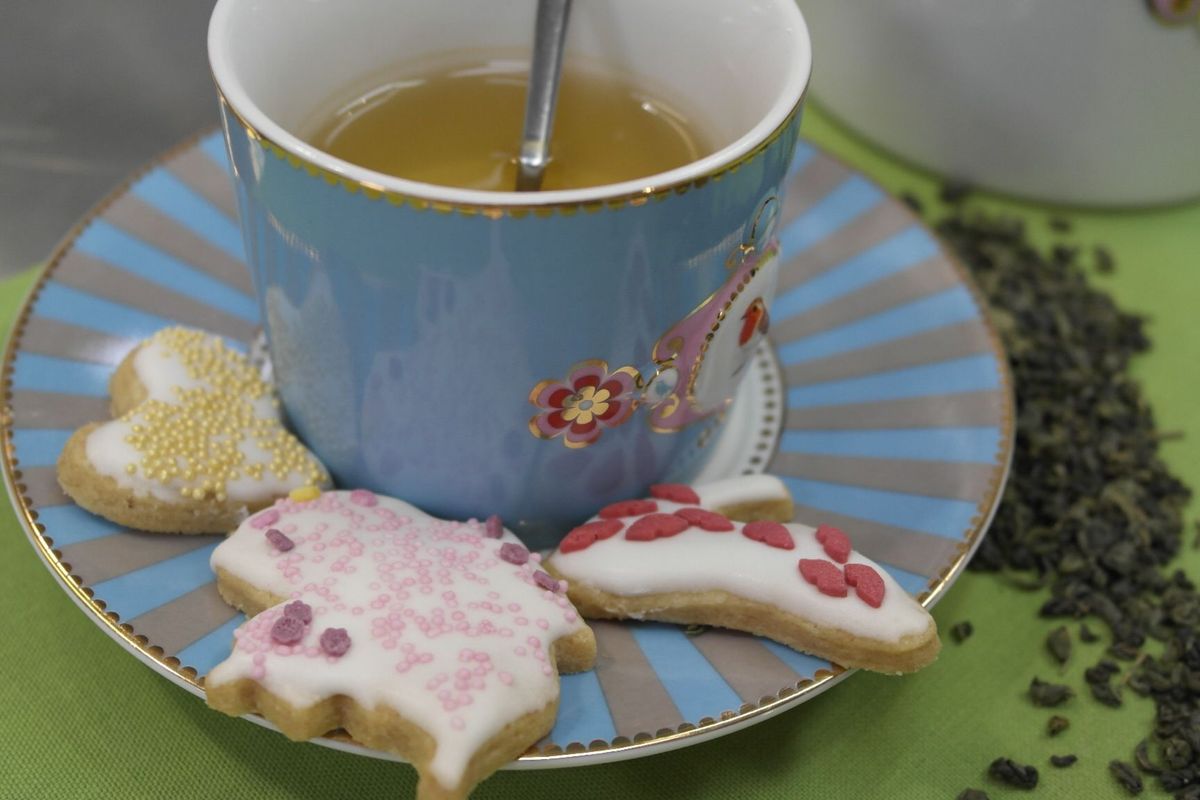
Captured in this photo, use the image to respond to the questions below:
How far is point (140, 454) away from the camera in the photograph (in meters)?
1.04

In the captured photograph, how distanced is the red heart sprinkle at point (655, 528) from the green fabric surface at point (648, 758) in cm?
20

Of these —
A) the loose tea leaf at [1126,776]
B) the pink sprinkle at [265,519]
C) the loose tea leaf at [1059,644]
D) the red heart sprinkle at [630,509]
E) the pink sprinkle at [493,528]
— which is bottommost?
the loose tea leaf at [1126,776]

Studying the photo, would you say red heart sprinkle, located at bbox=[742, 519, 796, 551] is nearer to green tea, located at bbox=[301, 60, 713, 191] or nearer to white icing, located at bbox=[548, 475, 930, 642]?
white icing, located at bbox=[548, 475, 930, 642]

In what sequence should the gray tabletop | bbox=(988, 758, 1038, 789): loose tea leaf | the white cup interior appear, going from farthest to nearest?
1. the gray tabletop
2. bbox=(988, 758, 1038, 789): loose tea leaf
3. the white cup interior

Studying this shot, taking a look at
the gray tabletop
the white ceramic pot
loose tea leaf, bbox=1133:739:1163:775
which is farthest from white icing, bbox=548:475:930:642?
the gray tabletop

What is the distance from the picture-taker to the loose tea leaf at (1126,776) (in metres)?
1.07

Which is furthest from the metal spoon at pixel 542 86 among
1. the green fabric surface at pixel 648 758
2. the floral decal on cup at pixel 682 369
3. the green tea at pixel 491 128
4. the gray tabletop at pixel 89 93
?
the gray tabletop at pixel 89 93

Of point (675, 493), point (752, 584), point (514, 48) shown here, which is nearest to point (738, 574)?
point (752, 584)

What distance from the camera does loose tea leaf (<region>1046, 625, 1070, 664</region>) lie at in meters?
1.18

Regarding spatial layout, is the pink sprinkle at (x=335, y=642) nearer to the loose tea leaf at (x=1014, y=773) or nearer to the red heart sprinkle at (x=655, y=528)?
the red heart sprinkle at (x=655, y=528)

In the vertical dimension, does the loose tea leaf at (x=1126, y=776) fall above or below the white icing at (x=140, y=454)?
below

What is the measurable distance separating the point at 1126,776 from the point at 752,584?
0.41 meters

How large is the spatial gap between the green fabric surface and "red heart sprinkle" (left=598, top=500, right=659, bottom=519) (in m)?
0.22

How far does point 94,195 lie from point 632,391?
3.76 feet
